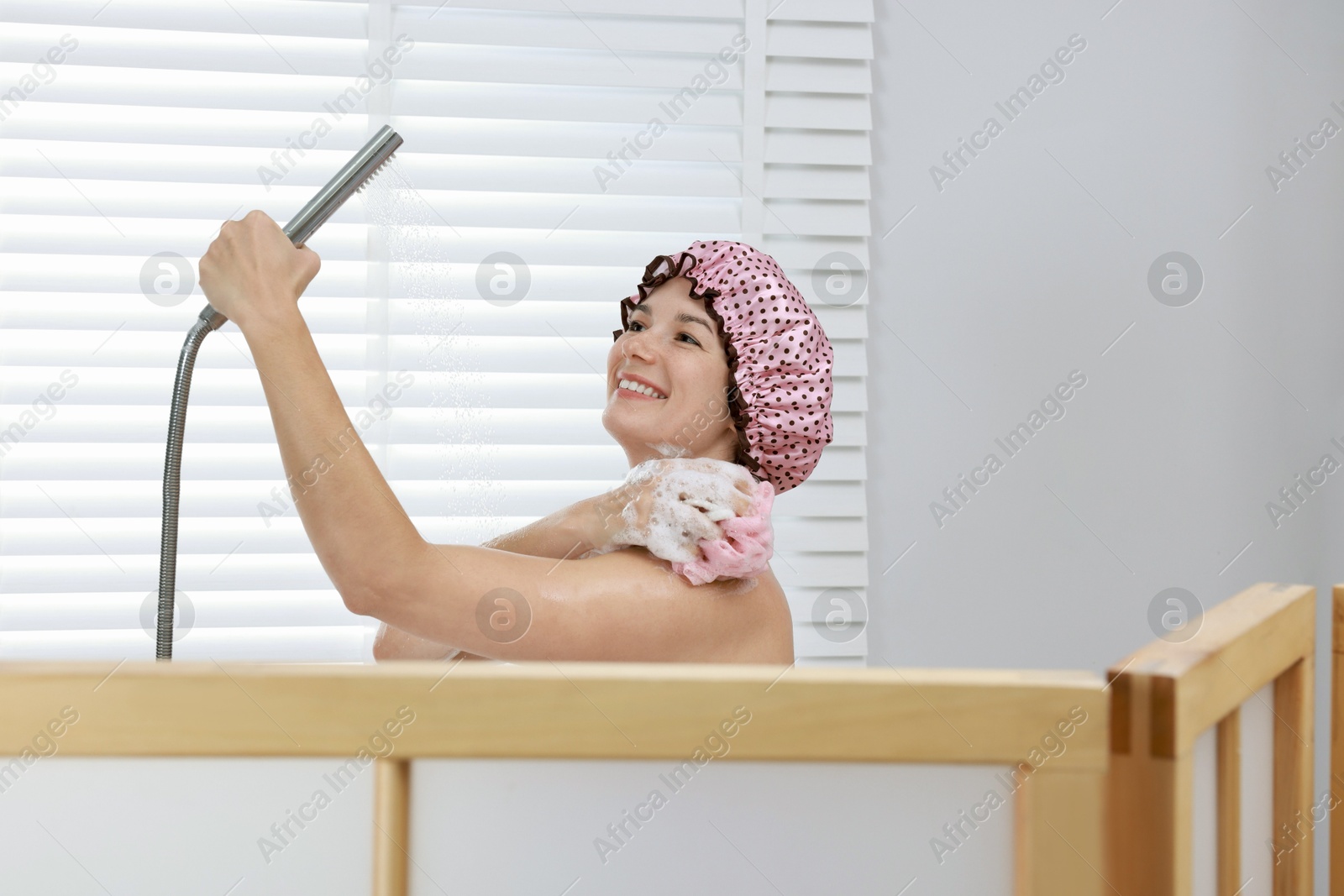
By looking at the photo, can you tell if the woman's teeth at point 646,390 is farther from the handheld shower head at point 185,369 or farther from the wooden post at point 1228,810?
the wooden post at point 1228,810

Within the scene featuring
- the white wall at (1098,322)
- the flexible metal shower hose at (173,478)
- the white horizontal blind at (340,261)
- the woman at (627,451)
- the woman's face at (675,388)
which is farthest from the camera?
the white wall at (1098,322)

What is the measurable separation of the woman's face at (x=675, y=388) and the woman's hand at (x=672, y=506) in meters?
0.03

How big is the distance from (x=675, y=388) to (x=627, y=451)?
105 mm

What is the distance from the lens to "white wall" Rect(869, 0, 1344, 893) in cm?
177

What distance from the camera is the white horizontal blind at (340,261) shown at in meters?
1.61

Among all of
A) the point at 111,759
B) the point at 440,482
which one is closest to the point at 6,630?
the point at 440,482

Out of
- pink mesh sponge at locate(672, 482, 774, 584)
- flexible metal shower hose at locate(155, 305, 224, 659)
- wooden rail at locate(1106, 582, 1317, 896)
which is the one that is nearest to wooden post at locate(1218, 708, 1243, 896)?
wooden rail at locate(1106, 582, 1317, 896)

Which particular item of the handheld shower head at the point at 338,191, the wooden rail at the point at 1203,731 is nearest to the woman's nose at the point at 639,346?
the handheld shower head at the point at 338,191

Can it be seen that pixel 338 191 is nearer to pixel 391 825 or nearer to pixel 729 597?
pixel 729 597

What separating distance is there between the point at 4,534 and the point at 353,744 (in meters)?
1.51

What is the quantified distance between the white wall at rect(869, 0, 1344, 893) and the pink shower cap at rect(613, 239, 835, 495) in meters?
0.68

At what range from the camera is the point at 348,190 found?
94cm

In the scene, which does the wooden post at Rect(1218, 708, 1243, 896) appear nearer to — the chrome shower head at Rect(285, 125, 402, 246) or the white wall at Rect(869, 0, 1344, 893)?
the chrome shower head at Rect(285, 125, 402, 246)

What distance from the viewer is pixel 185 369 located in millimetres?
934
